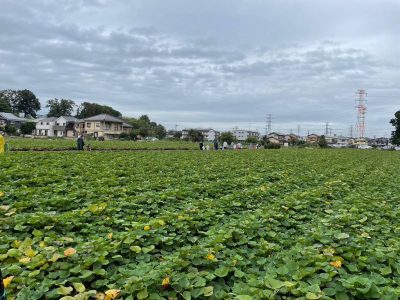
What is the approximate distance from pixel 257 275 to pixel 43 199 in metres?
4.77

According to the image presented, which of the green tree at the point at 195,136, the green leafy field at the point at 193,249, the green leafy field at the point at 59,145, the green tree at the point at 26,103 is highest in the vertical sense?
the green tree at the point at 26,103

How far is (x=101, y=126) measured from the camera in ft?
271

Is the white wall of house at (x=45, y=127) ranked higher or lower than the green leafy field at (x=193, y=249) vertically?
higher

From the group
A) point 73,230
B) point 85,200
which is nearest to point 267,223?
point 73,230

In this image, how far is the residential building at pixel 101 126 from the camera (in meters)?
82.6

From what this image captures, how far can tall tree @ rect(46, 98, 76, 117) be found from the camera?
4190 inches

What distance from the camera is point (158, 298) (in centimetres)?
306

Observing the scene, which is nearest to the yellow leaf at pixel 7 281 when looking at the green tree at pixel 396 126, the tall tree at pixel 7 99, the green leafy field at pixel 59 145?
the green leafy field at pixel 59 145

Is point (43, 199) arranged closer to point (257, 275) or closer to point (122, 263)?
point (122, 263)

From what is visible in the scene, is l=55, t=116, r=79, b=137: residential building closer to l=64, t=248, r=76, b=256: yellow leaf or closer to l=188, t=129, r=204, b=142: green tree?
l=188, t=129, r=204, b=142: green tree

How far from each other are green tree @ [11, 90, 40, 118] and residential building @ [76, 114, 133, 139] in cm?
3556

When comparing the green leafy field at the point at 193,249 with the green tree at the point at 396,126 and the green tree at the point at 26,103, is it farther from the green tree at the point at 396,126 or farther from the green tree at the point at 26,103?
the green tree at the point at 26,103

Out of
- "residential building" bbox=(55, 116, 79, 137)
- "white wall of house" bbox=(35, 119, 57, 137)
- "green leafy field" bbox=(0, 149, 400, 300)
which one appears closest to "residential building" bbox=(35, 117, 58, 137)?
"white wall of house" bbox=(35, 119, 57, 137)

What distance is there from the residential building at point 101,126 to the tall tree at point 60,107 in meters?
24.1
